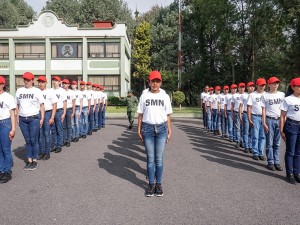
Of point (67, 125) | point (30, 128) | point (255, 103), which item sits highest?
point (255, 103)

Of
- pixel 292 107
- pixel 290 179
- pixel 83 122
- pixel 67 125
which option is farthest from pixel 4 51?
pixel 290 179

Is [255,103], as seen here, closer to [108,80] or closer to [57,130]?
[57,130]

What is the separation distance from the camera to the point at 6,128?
5551 mm

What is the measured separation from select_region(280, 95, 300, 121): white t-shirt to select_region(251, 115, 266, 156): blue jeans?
74.2 inches

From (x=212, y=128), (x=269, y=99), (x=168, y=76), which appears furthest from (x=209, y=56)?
(x=269, y=99)

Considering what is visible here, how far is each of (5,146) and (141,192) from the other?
109 inches

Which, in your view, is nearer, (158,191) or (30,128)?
(158,191)

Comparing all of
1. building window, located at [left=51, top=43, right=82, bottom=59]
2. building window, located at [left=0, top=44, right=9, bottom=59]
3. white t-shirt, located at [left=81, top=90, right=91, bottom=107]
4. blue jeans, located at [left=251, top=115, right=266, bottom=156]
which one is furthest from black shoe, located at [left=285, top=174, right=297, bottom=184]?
building window, located at [left=0, top=44, right=9, bottom=59]

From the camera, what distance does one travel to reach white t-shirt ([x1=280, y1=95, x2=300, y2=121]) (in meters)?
5.54

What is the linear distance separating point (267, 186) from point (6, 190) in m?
4.65

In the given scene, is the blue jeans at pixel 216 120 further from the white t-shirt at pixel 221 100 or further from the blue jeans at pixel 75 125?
the blue jeans at pixel 75 125

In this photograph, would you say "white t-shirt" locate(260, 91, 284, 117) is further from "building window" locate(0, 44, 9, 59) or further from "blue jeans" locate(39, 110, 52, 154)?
"building window" locate(0, 44, 9, 59)

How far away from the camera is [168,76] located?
38.9 m

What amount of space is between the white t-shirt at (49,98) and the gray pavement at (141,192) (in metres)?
1.36
